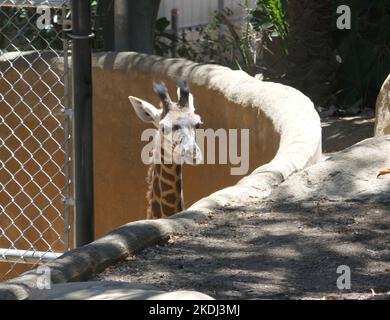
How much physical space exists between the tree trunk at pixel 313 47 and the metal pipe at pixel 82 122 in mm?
7523

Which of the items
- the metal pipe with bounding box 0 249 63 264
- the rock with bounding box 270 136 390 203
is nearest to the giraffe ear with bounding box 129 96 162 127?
the rock with bounding box 270 136 390 203

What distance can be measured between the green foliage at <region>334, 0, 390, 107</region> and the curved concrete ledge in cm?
436

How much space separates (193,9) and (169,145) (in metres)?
10.2

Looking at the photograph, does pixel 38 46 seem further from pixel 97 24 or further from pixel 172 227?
pixel 172 227

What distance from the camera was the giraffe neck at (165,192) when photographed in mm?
7145

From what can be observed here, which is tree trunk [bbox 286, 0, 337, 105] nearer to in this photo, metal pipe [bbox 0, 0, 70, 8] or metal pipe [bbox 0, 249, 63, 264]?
metal pipe [bbox 0, 0, 70, 8]

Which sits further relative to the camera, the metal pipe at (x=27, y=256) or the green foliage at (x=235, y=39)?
the green foliage at (x=235, y=39)

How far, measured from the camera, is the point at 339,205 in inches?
196

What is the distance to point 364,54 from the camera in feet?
38.6

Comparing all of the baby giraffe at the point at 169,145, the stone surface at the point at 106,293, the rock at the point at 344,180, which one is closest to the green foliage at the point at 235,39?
the baby giraffe at the point at 169,145

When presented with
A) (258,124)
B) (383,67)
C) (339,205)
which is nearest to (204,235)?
(339,205)

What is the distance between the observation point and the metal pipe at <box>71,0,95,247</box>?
443cm

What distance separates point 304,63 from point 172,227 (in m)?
7.66

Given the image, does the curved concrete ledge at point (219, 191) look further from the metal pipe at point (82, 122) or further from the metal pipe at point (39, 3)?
the metal pipe at point (39, 3)
